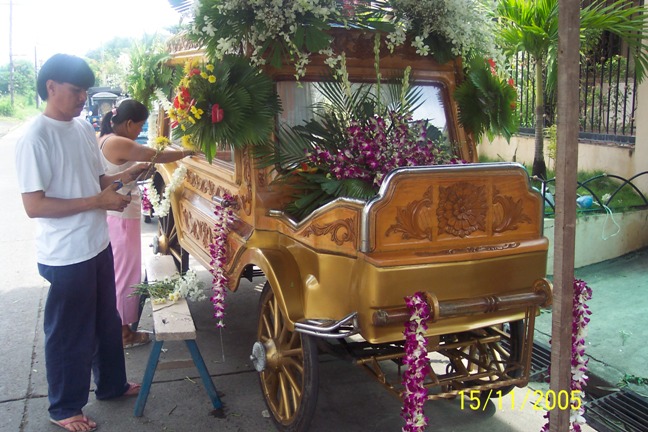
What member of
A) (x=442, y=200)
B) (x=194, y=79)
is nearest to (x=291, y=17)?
(x=194, y=79)

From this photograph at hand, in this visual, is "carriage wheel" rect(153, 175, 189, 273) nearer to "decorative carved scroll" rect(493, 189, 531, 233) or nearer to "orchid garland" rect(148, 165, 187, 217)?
"orchid garland" rect(148, 165, 187, 217)

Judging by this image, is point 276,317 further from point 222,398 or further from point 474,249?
point 474,249

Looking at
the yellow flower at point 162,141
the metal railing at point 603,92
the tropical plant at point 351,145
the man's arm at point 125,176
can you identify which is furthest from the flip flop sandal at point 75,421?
the metal railing at point 603,92

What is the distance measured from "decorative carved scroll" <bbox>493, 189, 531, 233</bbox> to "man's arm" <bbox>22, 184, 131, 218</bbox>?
2115 mm

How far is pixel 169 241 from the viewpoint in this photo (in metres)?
6.12

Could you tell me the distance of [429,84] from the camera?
3988 mm

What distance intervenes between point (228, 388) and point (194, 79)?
2055 mm

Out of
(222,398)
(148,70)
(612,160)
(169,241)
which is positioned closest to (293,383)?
(222,398)

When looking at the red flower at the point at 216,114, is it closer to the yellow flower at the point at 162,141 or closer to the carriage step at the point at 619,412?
the yellow flower at the point at 162,141

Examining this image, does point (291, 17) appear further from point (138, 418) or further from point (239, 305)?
point (239, 305)

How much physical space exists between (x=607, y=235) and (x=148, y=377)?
4.74 meters

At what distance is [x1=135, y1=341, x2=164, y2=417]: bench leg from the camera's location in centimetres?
367

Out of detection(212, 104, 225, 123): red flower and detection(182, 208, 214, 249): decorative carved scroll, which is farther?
detection(182, 208, 214, 249): decorative carved scroll
